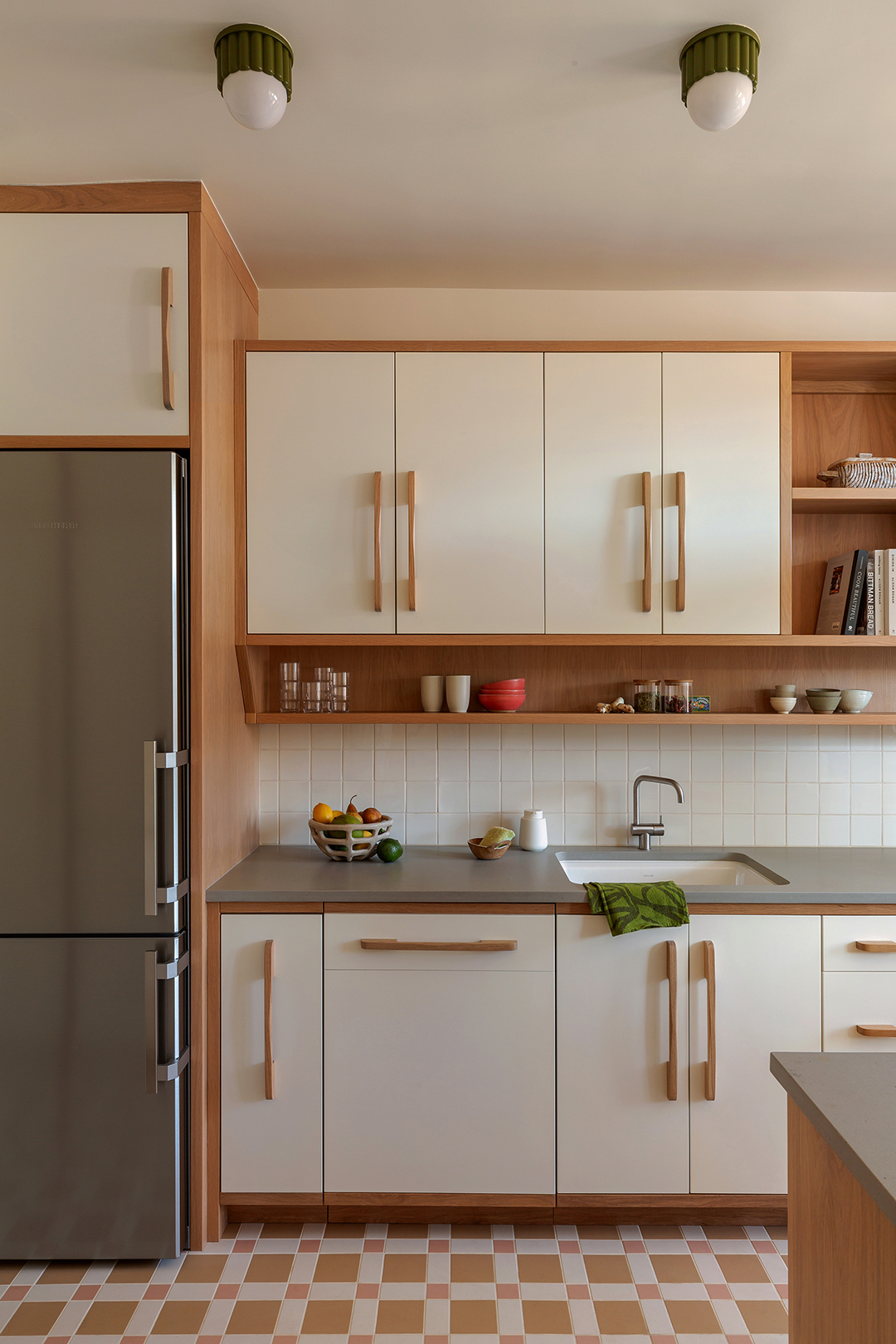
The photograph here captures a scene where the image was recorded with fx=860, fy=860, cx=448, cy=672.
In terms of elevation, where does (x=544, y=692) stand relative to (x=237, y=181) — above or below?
below

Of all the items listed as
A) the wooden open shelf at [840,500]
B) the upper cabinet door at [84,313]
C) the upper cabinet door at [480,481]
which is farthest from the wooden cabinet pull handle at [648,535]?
the upper cabinet door at [84,313]

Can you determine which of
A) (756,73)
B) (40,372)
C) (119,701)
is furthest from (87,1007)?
(756,73)

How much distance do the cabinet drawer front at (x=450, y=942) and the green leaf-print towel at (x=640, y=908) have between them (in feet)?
0.47

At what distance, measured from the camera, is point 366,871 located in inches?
95.1

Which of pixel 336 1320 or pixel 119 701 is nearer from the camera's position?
pixel 336 1320

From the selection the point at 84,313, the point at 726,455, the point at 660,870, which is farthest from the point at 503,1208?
the point at 84,313

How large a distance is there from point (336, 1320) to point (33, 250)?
2.59m

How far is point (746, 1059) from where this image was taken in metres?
2.20

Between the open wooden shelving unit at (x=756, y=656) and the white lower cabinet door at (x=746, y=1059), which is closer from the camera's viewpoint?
the white lower cabinet door at (x=746, y=1059)

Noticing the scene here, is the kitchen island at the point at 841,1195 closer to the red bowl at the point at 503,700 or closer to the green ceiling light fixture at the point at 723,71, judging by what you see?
the red bowl at the point at 503,700

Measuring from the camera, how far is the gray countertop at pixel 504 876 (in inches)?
86.6

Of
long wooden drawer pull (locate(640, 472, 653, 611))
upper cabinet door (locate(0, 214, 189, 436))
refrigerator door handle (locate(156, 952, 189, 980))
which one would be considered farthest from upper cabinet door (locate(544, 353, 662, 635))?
refrigerator door handle (locate(156, 952, 189, 980))

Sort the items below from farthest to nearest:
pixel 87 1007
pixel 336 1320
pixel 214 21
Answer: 1. pixel 87 1007
2. pixel 336 1320
3. pixel 214 21

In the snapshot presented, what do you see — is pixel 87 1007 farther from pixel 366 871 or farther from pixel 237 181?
pixel 237 181
